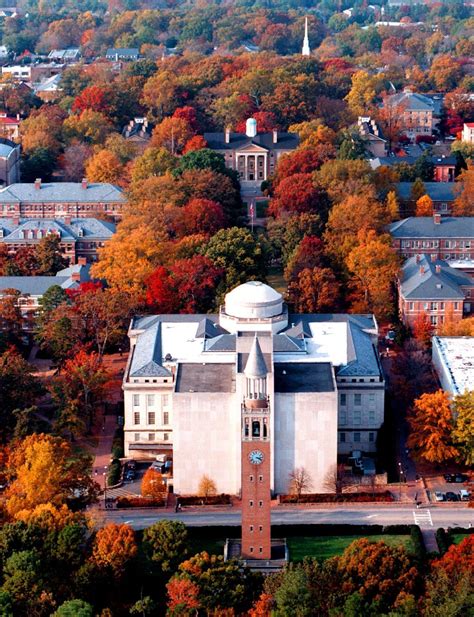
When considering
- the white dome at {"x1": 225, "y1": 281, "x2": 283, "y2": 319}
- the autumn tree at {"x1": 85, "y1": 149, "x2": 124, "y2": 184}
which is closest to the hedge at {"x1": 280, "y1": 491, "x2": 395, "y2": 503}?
the white dome at {"x1": 225, "y1": 281, "x2": 283, "y2": 319}

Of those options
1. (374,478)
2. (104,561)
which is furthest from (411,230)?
(104,561)

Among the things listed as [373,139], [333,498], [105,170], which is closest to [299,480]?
[333,498]

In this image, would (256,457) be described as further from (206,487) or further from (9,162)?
(9,162)

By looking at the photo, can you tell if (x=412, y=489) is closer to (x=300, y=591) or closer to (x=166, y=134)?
(x=300, y=591)

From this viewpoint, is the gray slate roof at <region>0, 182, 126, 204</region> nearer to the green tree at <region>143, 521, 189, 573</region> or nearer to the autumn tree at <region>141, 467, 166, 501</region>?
the autumn tree at <region>141, 467, 166, 501</region>

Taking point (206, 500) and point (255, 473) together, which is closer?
point (255, 473)

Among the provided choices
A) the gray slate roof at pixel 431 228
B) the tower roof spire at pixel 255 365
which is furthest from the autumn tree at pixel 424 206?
the tower roof spire at pixel 255 365
